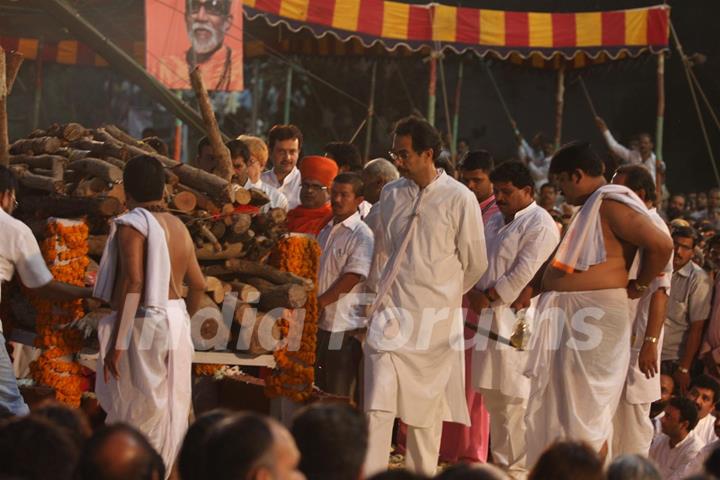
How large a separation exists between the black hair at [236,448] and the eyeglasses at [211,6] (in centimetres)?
1181

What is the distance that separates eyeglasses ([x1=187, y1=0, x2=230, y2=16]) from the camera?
48.7 feet

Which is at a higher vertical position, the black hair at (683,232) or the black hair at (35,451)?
the black hair at (683,232)

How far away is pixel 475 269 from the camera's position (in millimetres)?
7402

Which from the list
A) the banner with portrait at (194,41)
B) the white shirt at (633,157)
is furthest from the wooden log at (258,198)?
the white shirt at (633,157)

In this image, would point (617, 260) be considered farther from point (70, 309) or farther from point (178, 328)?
point (70, 309)

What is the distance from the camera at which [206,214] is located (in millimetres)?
7887

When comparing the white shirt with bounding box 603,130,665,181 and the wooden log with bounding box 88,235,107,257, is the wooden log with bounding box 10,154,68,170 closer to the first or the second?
the wooden log with bounding box 88,235,107,257

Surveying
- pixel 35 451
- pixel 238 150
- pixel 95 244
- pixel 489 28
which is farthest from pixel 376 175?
pixel 489 28

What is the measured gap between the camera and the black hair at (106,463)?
12.0 ft

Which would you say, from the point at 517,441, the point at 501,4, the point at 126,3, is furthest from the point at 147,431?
the point at 501,4

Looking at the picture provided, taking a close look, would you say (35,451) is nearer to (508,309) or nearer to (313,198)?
(313,198)

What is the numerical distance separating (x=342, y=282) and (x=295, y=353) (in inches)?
23.3

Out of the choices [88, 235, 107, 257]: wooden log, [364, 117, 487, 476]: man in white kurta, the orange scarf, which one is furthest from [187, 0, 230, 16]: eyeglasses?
[364, 117, 487, 476]: man in white kurta

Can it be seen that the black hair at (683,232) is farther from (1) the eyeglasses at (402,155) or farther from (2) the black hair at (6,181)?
(2) the black hair at (6,181)
